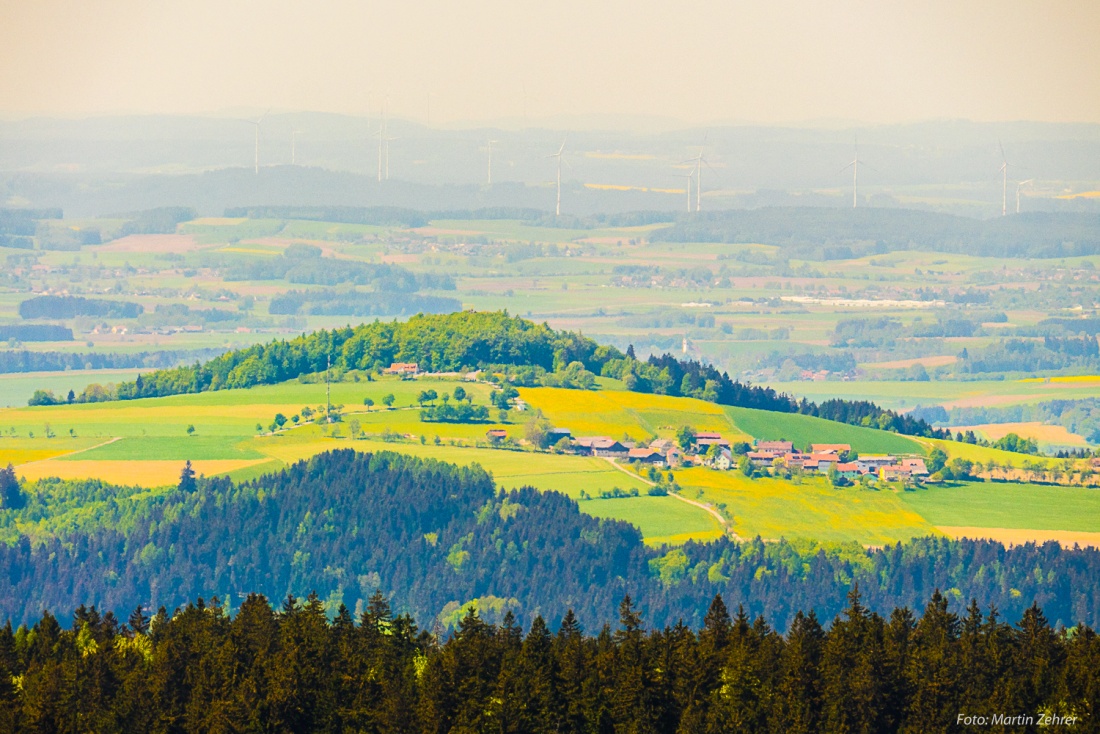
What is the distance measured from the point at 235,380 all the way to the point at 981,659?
4932 inches

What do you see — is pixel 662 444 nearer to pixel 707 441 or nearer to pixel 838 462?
pixel 707 441

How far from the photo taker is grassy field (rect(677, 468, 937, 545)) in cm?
15212

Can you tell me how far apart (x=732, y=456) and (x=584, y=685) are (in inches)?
3755

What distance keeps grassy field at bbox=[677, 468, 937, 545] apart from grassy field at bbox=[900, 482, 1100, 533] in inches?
68.7

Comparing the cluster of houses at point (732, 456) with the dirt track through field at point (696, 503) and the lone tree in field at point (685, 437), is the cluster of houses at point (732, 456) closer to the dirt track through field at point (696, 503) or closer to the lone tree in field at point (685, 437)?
the lone tree in field at point (685, 437)

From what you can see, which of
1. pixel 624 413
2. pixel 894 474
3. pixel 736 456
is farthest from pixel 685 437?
pixel 894 474

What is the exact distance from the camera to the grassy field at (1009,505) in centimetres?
15525

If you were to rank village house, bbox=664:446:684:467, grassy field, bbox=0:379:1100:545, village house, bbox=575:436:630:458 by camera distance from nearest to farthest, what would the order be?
1. grassy field, bbox=0:379:1100:545
2. village house, bbox=664:446:684:467
3. village house, bbox=575:436:630:458

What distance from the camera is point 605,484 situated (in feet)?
511

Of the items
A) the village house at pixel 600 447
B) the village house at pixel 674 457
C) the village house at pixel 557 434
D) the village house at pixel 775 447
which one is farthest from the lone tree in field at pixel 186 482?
the village house at pixel 775 447

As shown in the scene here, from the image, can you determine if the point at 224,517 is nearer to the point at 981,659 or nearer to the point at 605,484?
the point at 605,484

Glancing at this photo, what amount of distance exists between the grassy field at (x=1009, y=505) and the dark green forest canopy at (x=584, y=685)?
7870 cm

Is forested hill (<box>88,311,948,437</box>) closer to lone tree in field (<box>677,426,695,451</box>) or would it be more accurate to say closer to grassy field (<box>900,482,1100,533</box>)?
lone tree in field (<box>677,426,695,451</box>)

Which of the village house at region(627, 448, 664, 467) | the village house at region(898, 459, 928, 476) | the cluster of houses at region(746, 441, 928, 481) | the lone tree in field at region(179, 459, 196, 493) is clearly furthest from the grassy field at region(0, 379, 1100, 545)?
the village house at region(898, 459, 928, 476)
